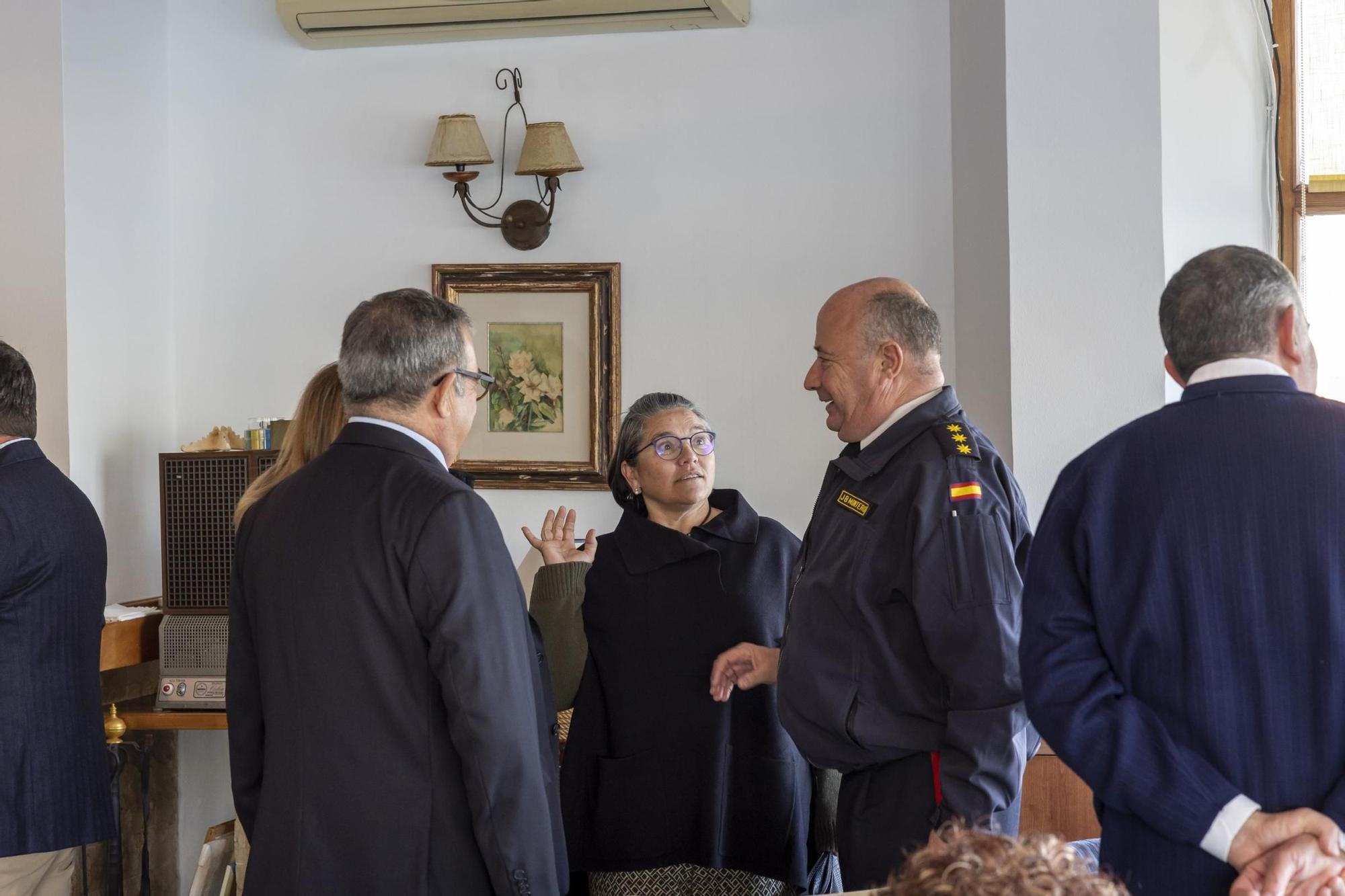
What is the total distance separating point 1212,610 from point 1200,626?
0.07ft

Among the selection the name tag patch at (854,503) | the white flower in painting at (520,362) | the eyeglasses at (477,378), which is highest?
the white flower in painting at (520,362)

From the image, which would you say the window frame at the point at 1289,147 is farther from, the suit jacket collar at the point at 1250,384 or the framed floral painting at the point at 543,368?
the suit jacket collar at the point at 1250,384

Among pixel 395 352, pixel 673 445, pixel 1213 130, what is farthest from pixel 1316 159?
pixel 395 352

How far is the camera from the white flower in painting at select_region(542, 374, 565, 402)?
3.66 meters

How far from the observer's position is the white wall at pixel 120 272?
10.9ft

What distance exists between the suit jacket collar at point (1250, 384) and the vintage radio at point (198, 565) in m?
2.28

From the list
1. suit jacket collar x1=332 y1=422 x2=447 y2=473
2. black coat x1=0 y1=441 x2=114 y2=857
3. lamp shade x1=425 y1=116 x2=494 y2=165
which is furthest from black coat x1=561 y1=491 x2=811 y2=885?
lamp shade x1=425 y1=116 x2=494 y2=165

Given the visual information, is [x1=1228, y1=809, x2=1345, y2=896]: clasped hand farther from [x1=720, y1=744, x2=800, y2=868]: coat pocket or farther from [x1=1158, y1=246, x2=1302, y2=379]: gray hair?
[x1=720, y1=744, x2=800, y2=868]: coat pocket

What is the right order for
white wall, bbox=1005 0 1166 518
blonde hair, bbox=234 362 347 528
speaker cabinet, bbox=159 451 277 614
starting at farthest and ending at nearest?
speaker cabinet, bbox=159 451 277 614 < white wall, bbox=1005 0 1166 518 < blonde hair, bbox=234 362 347 528

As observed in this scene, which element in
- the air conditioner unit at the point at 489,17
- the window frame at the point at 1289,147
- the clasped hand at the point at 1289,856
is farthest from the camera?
the air conditioner unit at the point at 489,17

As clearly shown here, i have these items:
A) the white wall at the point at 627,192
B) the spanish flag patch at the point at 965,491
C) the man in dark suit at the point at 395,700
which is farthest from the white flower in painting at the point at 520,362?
the spanish flag patch at the point at 965,491

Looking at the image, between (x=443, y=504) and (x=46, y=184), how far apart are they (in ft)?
7.40

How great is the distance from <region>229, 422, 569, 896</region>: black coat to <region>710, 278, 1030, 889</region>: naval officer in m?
0.48

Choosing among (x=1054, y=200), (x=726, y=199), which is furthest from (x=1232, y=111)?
(x=726, y=199)
